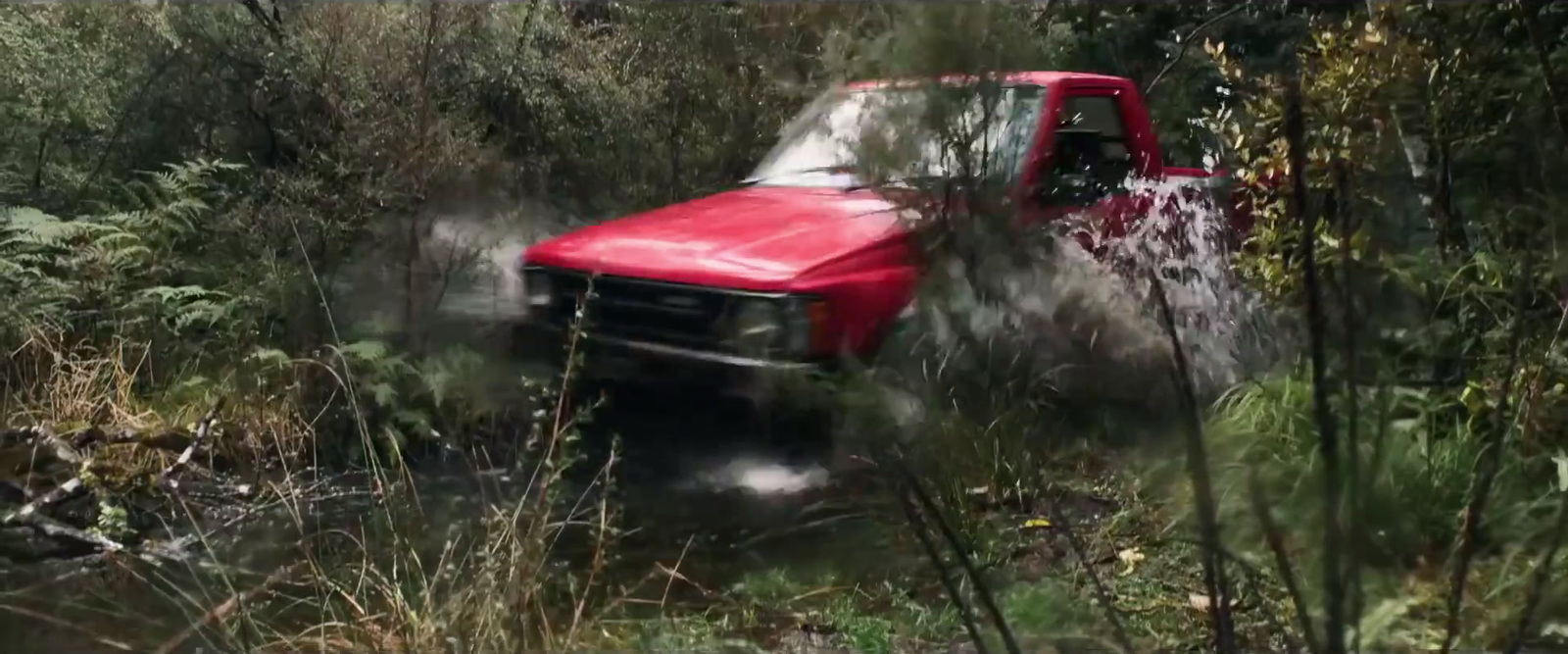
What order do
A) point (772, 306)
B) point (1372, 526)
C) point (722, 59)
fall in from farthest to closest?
1. point (722, 59)
2. point (772, 306)
3. point (1372, 526)

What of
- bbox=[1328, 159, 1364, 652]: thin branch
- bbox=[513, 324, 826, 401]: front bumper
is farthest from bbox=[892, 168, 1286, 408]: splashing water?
bbox=[1328, 159, 1364, 652]: thin branch

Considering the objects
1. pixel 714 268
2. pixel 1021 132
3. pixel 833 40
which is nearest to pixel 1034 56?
pixel 1021 132

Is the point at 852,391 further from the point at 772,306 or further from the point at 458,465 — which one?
the point at 458,465

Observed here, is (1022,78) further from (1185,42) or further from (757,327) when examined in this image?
(757,327)

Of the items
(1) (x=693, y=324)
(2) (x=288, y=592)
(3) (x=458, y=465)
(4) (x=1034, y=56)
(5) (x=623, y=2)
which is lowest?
(2) (x=288, y=592)

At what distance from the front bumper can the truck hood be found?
15 centimetres

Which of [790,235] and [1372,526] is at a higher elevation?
[790,235]

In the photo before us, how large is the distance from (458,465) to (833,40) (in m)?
1.23

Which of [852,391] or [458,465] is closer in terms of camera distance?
[852,391]

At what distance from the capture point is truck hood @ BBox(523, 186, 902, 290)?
224 centimetres

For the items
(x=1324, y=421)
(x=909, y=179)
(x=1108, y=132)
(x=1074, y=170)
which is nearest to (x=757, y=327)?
(x=909, y=179)

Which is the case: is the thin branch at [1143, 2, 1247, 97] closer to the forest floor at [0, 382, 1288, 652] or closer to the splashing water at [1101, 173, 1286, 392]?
the splashing water at [1101, 173, 1286, 392]

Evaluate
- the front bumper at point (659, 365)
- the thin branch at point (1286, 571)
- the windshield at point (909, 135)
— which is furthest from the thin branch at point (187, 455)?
the thin branch at point (1286, 571)

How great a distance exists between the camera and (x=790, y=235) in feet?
7.56
